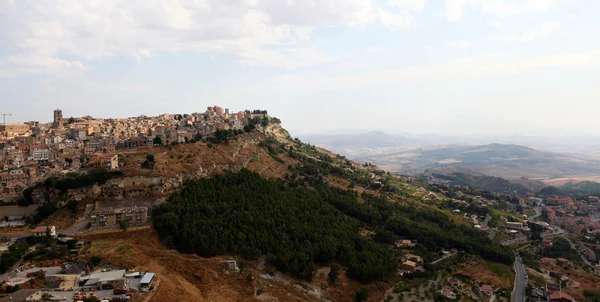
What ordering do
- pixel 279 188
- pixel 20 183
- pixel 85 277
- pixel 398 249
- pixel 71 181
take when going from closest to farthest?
pixel 85 277 → pixel 71 181 → pixel 20 183 → pixel 398 249 → pixel 279 188

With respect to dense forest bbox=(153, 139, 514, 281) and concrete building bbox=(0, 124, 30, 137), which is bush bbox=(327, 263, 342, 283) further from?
concrete building bbox=(0, 124, 30, 137)

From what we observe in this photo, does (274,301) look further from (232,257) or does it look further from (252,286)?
(232,257)

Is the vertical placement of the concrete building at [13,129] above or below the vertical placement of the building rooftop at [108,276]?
above

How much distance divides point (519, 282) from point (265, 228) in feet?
95.3

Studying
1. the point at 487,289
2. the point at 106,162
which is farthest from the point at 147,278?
the point at 487,289

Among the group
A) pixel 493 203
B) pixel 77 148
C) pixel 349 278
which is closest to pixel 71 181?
pixel 77 148

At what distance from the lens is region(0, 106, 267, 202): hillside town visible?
140ft

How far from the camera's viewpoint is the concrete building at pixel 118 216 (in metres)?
32.9

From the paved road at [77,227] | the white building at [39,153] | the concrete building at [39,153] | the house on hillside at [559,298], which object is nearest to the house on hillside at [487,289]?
the house on hillside at [559,298]

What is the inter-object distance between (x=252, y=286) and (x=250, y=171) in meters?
24.8

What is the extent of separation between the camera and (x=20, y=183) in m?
41.9

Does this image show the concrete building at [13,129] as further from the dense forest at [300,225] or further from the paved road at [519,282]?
the paved road at [519,282]

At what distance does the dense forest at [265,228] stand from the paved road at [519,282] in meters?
12.3

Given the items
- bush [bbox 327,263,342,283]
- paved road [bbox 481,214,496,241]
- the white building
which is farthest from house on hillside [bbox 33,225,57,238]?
paved road [bbox 481,214,496,241]
